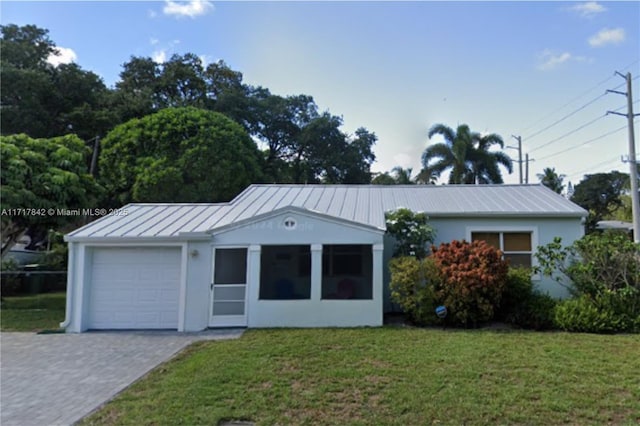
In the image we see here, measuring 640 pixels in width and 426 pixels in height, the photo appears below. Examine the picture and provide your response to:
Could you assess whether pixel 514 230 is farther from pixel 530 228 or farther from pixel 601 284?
pixel 601 284

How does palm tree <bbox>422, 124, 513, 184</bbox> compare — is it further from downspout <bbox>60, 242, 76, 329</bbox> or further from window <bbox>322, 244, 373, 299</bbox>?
downspout <bbox>60, 242, 76, 329</bbox>

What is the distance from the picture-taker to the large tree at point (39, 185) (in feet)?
40.8

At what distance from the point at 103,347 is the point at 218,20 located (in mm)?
9967

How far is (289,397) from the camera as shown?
529 cm

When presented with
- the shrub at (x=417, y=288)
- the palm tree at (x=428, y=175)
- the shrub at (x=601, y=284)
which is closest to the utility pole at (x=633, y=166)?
the palm tree at (x=428, y=175)

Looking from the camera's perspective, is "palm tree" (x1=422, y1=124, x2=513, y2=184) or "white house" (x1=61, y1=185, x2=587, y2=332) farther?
"palm tree" (x1=422, y1=124, x2=513, y2=184)

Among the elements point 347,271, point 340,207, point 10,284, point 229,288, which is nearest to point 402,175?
point 340,207

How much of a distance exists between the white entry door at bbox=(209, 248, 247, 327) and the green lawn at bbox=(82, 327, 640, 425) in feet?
6.03

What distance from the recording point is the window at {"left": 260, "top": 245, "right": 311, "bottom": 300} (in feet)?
32.8

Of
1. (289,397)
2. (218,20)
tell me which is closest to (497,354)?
(289,397)

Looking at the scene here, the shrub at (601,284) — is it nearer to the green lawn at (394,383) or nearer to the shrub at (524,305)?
the shrub at (524,305)

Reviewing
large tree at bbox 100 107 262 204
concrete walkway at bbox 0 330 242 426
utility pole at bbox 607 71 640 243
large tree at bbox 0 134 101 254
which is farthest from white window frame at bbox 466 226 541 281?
large tree at bbox 100 107 262 204

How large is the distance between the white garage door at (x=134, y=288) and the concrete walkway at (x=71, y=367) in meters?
0.51

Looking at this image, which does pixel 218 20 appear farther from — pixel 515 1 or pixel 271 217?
pixel 515 1
